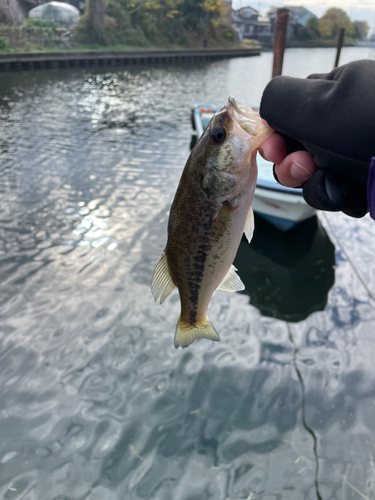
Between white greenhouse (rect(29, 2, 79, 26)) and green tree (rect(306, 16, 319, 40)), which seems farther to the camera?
green tree (rect(306, 16, 319, 40))

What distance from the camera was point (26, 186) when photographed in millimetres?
12266

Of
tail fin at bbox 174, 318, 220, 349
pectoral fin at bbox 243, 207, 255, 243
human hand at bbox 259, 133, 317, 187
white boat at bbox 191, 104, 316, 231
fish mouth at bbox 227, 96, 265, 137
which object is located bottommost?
white boat at bbox 191, 104, 316, 231

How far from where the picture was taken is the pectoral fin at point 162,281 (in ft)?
8.11

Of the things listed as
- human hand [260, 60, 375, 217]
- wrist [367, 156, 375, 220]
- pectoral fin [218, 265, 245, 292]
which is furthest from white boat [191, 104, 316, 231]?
wrist [367, 156, 375, 220]

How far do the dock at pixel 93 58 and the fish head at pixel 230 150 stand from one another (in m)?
40.3

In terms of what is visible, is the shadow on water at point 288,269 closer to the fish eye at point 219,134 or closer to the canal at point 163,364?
the canal at point 163,364

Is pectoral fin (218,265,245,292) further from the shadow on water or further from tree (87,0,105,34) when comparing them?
tree (87,0,105,34)

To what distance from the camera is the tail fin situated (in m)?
2.68

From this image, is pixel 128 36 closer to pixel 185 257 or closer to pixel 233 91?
pixel 233 91

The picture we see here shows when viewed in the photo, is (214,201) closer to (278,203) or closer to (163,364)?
(163,364)

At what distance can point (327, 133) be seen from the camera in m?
1.91

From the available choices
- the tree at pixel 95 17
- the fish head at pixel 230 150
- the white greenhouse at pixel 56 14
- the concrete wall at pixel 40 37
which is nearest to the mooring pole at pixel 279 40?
the fish head at pixel 230 150

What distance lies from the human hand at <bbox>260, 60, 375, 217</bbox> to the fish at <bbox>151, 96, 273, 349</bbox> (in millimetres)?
178

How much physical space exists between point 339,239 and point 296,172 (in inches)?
338
